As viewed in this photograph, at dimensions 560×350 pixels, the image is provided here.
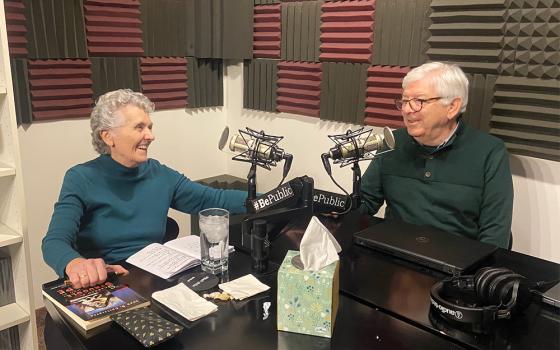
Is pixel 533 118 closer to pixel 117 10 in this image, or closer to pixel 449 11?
pixel 449 11

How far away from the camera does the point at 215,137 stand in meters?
3.94

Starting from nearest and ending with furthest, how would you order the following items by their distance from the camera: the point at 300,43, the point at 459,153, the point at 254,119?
the point at 459,153 < the point at 300,43 < the point at 254,119

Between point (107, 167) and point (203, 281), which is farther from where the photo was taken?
point (107, 167)

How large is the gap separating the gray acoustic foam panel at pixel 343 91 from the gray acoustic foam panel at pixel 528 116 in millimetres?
822

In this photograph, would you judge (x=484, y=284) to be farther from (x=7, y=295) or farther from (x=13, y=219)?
(x=7, y=295)

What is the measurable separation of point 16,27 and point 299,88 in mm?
1752

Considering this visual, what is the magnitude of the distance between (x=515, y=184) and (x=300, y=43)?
1637 millimetres

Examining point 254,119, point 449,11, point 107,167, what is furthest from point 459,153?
point 254,119

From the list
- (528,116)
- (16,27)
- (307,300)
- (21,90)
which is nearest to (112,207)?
(307,300)

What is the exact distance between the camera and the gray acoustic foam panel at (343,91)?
3.06 meters

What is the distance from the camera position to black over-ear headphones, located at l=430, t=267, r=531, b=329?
4.00 feet

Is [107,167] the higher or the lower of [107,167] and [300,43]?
the lower

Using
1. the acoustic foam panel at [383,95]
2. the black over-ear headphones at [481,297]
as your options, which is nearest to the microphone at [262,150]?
the black over-ear headphones at [481,297]

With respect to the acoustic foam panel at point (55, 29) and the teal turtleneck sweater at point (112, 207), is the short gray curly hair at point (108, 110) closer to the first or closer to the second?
the teal turtleneck sweater at point (112, 207)
